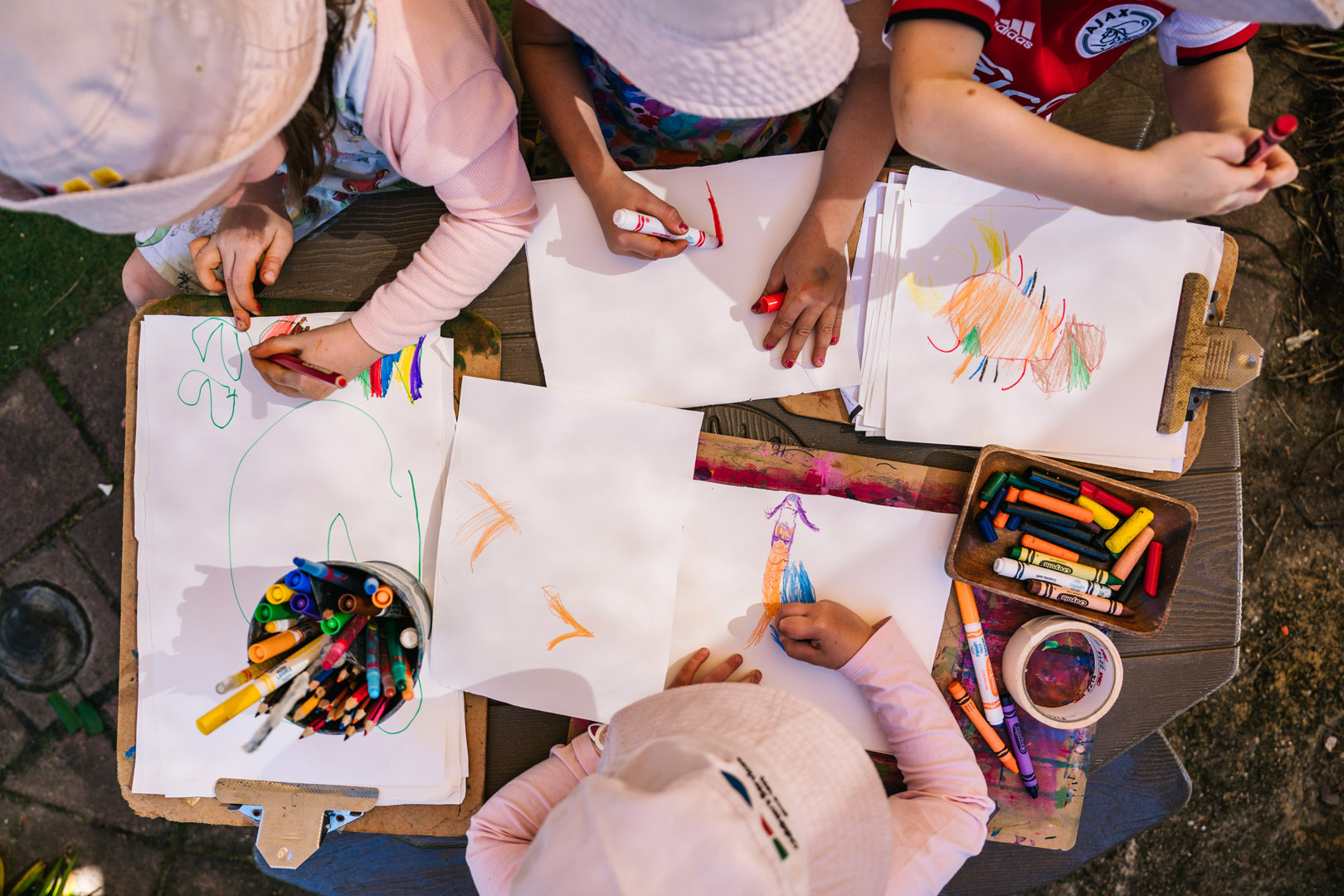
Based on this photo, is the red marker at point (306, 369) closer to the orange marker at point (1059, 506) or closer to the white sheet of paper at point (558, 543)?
the white sheet of paper at point (558, 543)

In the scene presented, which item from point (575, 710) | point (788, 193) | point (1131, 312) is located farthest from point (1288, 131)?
point (575, 710)

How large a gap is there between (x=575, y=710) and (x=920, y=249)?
649mm

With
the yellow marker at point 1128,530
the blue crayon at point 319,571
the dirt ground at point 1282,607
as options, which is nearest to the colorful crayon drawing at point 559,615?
the blue crayon at point 319,571

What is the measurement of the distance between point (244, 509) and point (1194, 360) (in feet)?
3.53

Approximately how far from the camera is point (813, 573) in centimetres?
81

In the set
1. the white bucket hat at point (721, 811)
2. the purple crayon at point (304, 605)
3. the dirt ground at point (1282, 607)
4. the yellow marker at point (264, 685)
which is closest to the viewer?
the white bucket hat at point (721, 811)

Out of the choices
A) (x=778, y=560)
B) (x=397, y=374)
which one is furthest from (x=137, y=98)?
(x=778, y=560)

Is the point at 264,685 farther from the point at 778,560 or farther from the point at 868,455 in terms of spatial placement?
the point at 868,455

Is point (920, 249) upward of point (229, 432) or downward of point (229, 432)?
upward

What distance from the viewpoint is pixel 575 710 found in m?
0.81

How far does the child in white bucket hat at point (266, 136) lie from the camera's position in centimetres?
50

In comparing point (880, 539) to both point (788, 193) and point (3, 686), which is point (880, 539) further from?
point (3, 686)

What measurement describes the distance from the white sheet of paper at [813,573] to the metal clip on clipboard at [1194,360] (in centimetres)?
27

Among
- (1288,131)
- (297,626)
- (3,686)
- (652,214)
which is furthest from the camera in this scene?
(3,686)
